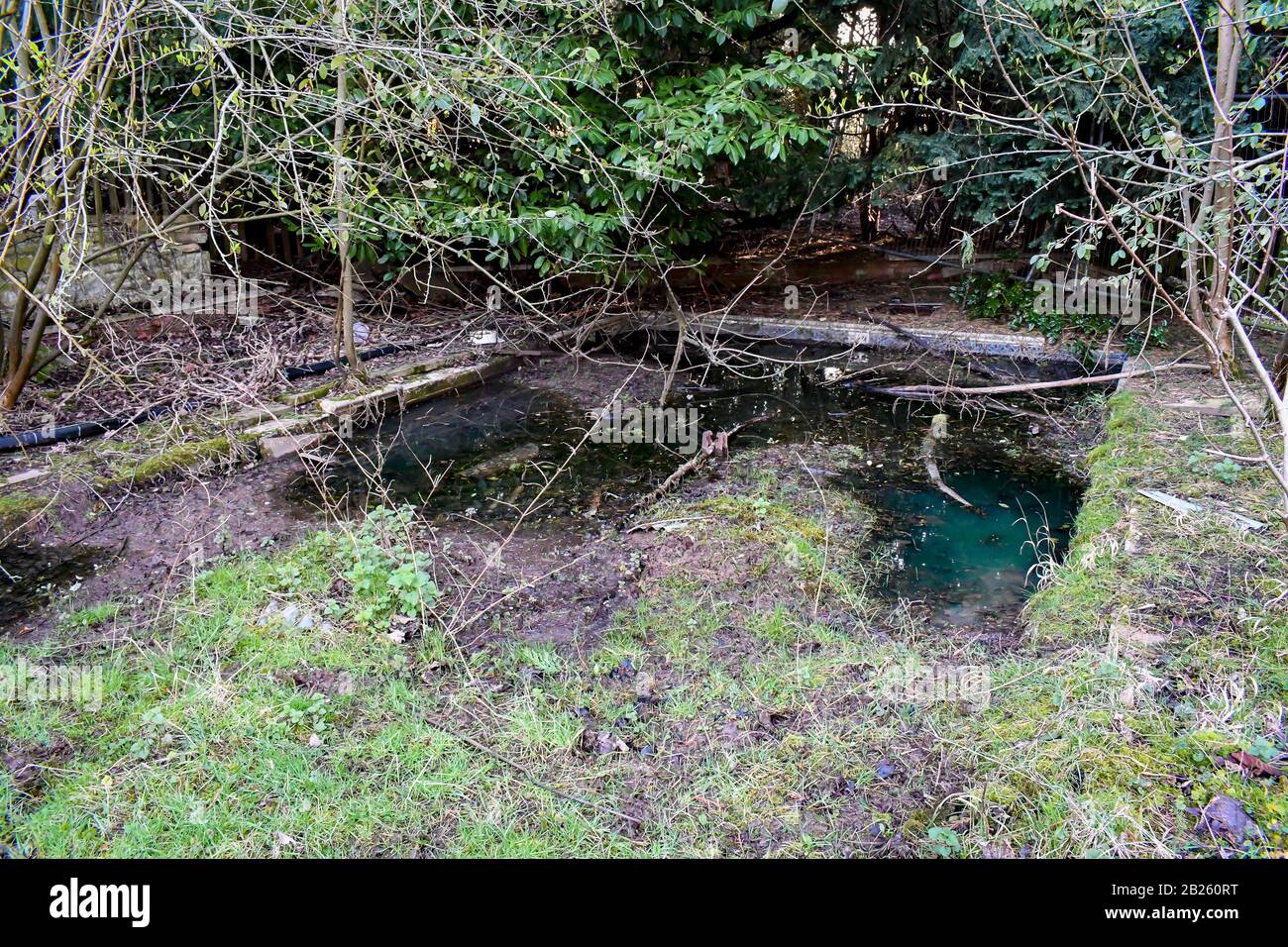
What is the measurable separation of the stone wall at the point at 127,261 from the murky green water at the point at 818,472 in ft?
8.93

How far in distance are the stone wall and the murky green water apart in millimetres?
2723

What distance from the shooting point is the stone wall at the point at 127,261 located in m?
6.51

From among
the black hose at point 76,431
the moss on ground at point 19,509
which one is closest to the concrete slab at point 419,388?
the black hose at point 76,431

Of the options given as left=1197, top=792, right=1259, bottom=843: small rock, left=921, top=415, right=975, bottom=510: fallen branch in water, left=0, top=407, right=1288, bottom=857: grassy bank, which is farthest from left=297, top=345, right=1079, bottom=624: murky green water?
left=1197, top=792, right=1259, bottom=843: small rock

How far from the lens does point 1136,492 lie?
14.2 feet

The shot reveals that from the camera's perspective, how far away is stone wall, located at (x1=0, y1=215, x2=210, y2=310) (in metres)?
6.51

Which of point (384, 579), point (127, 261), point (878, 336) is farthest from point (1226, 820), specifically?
point (127, 261)

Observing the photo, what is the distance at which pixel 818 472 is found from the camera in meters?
5.58

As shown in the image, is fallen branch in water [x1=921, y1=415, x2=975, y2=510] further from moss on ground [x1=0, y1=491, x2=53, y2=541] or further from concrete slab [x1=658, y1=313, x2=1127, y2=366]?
moss on ground [x1=0, y1=491, x2=53, y2=541]

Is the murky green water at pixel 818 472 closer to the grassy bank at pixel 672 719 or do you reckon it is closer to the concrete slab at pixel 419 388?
the concrete slab at pixel 419 388

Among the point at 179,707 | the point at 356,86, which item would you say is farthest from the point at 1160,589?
the point at 356,86

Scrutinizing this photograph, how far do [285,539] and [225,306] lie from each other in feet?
14.2
